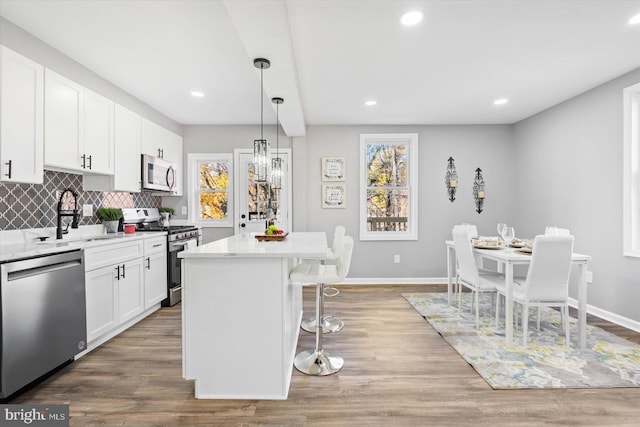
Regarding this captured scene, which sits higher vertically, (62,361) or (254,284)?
(254,284)

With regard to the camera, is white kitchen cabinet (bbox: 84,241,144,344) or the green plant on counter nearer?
white kitchen cabinet (bbox: 84,241,144,344)

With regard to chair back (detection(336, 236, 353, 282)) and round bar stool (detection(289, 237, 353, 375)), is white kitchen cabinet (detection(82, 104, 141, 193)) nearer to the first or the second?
round bar stool (detection(289, 237, 353, 375))

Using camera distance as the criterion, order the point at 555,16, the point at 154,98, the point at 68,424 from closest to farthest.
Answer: the point at 68,424
the point at 555,16
the point at 154,98

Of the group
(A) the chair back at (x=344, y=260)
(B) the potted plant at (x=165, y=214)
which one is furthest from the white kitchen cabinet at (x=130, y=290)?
(A) the chair back at (x=344, y=260)

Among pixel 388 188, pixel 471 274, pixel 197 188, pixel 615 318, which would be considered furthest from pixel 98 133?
Answer: pixel 615 318

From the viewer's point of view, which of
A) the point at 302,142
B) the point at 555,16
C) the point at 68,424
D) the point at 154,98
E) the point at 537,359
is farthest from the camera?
the point at 302,142

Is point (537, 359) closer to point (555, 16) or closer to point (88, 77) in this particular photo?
point (555, 16)

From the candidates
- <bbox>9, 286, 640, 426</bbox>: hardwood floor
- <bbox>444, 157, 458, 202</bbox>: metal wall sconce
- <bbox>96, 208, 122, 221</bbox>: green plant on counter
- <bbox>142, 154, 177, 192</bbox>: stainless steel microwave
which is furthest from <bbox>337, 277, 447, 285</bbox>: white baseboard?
<bbox>96, 208, 122, 221</bbox>: green plant on counter

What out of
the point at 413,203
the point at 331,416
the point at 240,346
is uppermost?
the point at 413,203

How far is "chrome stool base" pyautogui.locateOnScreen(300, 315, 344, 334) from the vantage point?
297 cm

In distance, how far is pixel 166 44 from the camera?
2.51 m

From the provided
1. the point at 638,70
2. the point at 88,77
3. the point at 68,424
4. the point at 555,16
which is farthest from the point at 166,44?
the point at 638,70

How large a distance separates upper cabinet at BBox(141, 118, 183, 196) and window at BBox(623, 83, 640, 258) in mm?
5185

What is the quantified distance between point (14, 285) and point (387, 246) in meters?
4.15
